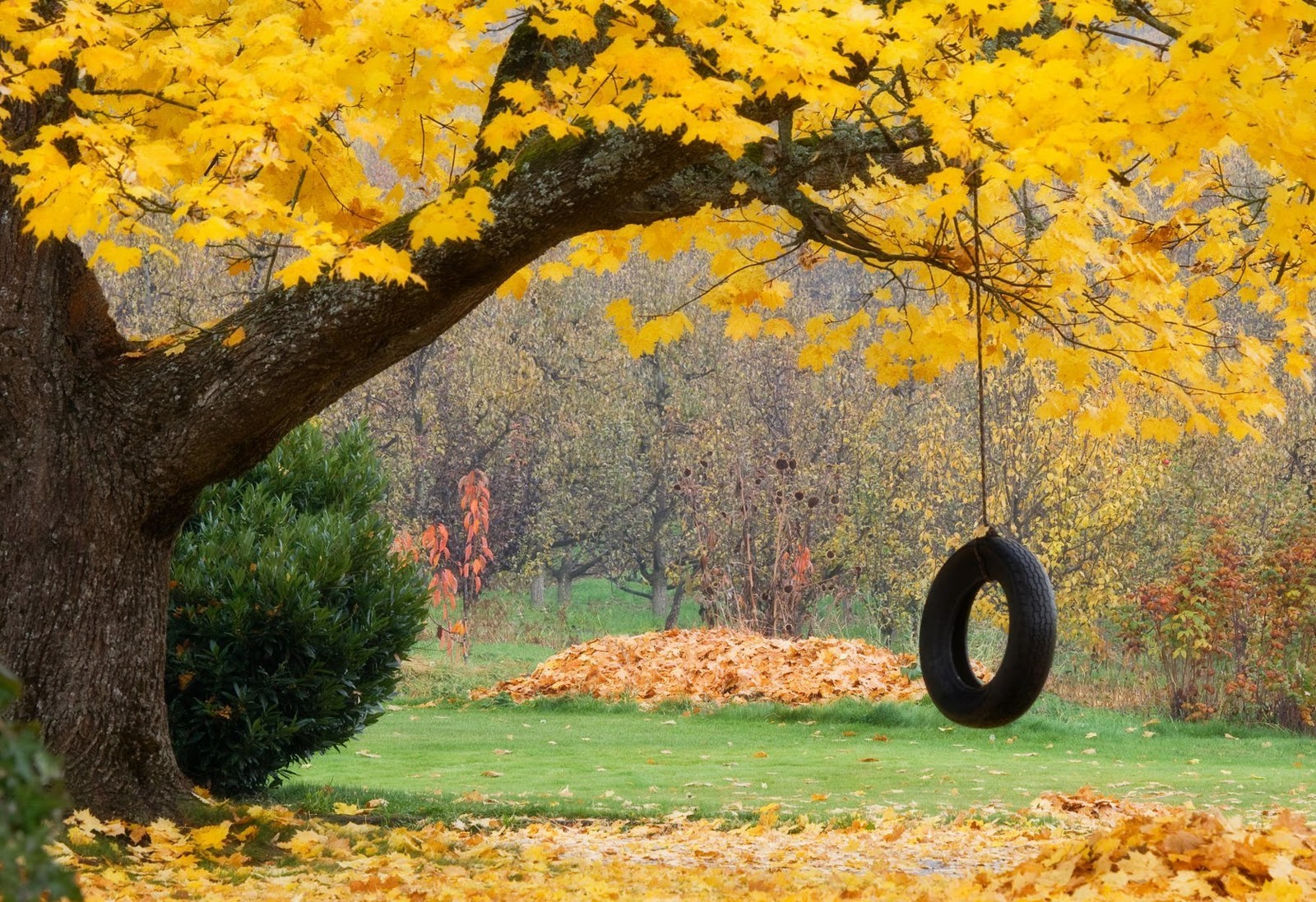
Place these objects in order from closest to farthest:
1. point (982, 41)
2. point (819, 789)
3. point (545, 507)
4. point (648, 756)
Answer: point (982, 41), point (819, 789), point (648, 756), point (545, 507)

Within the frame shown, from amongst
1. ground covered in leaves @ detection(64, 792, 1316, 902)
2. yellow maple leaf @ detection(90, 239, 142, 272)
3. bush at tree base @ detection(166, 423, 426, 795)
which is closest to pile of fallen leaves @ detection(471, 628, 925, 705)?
ground covered in leaves @ detection(64, 792, 1316, 902)

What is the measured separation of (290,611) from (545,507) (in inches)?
679

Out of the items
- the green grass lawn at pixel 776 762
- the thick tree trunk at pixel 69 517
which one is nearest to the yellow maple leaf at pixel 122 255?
the thick tree trunk at pixel 69 517

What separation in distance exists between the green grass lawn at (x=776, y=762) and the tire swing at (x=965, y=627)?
2021 millimetres

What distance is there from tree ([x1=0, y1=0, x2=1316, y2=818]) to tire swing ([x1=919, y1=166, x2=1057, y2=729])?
79cm

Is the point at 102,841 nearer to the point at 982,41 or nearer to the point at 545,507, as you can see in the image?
the point at 982,41

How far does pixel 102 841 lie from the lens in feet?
17.7

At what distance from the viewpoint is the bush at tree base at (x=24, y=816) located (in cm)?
112

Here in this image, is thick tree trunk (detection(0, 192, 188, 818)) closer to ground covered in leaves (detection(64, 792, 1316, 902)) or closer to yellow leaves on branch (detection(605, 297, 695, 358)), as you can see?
ground covered in leaves (detection(64, 792, 1316, 902))

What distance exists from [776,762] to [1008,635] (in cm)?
470

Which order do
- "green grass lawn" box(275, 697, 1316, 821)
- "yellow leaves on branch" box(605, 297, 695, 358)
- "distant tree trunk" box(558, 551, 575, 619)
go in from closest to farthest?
"yellow leaves on branch" box(605, 297, 695, 358)
"green grass lawn" box(275, 697, 1316, 821)
"distant tree trunk" box(558, 551, 575, 619)

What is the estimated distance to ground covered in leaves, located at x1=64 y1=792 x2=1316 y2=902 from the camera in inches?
172

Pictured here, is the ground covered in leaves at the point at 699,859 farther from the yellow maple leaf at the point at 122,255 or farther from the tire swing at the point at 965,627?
the yellow maple leaf at the point at 122,255

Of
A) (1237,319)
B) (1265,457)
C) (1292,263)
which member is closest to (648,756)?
(1292,263)
